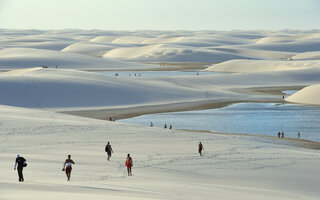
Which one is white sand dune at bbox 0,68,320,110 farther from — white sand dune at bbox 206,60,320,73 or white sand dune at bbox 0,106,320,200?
white sand dune at bbox 206,60,320,73

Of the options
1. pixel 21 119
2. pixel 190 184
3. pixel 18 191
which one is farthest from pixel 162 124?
pixel 18 191

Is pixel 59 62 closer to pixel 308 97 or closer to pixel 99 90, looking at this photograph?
pixel 99 90

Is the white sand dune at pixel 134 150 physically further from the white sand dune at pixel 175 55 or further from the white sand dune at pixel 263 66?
the white sand dune at pixel 175 55

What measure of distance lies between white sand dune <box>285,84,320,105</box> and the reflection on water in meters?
2.76

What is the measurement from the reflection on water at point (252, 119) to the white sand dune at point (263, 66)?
40883 millimetres

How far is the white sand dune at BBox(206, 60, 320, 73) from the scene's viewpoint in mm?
92750

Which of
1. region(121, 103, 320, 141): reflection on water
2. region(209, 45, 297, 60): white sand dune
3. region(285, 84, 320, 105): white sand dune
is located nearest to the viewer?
region(121, 103, 320, 141): reflection on water

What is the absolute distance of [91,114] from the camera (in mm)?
48156

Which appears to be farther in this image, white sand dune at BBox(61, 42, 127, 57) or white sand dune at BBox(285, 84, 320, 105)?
white sand dune at BBox(61, 42, 127, 57)

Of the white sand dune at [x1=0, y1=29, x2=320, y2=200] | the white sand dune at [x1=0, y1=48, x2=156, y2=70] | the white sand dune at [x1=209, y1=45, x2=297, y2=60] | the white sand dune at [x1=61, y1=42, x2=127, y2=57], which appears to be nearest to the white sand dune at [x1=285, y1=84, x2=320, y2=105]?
the white sand dune at [x1=0, y1=29, x2=320, y2=200]

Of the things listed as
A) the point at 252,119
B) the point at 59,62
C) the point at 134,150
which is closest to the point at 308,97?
the point at 252,119

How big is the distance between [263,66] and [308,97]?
40761 millimetres

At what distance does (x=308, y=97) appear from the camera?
5588cm

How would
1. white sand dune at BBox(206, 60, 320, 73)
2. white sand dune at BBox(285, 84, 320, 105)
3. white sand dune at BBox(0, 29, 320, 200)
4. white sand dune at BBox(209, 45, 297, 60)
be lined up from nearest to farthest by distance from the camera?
1. white sand dune at BBox(0, 29, 320, 200)
2. white sand dune at BBox(285, 84, 320, 105)
3. white sand dune at BBox(206, 60, 320, 73)
4. white sand dune at BBox(209, 45, 297, 60)
